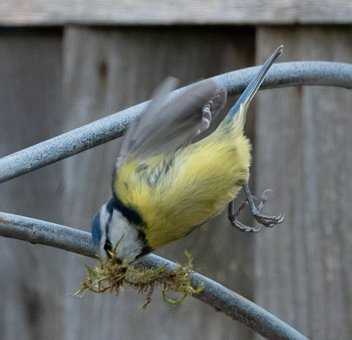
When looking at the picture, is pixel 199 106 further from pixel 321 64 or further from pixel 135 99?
pixel 135 99

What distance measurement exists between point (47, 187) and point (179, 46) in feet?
1.03

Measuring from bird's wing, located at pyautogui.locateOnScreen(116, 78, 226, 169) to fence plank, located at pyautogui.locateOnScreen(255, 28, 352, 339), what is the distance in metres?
0.50

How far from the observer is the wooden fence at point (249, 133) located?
204 cm

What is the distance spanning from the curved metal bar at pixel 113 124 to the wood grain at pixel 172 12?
1.25 feet

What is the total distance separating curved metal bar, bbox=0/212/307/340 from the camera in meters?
1.39

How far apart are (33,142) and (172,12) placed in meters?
0.32

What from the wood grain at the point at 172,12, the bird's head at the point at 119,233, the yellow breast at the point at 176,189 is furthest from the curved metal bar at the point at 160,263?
the wood grain at the point at 172,12

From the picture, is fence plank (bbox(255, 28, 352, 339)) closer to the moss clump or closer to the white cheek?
the white cheek

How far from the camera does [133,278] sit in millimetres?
1453

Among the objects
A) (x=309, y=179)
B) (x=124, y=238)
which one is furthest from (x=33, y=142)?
(x=124, y=238)

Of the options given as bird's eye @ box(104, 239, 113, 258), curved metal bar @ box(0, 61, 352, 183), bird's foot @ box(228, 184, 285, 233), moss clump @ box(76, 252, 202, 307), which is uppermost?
curved metal bar @ box(0, 61, 352, 183)

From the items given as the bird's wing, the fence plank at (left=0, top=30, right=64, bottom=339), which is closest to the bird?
the bird's wing

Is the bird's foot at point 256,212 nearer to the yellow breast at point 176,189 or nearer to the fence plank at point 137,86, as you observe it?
the yellow breast at point 176,189

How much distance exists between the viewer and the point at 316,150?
6.69 ft
